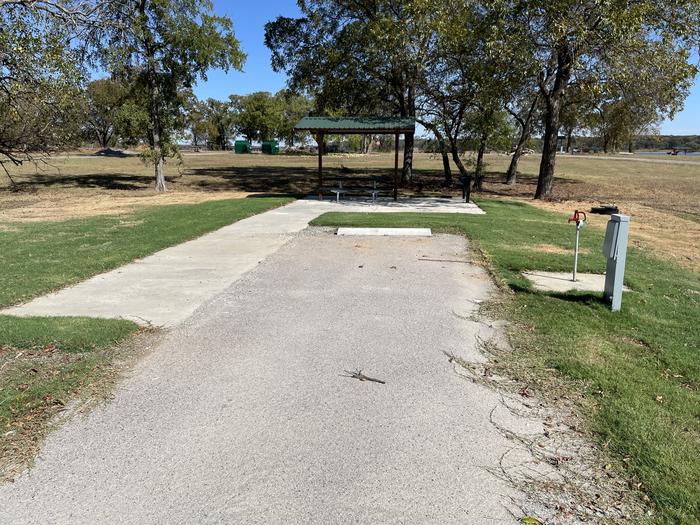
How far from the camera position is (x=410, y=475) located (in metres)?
3.05

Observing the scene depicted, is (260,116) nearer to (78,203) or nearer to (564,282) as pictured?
(78,203)

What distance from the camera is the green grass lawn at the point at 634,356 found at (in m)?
3.14

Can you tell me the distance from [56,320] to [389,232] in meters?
7.28

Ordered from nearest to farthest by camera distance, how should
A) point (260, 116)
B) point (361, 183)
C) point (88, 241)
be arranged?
point (88, 241)
point (361, 183)
point (260, 116)

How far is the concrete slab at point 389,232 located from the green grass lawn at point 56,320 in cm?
309

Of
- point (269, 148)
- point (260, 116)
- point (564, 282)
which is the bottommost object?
point (564, 282)

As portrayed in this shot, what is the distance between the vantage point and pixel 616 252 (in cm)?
612

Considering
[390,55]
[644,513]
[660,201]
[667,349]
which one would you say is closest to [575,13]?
[390,55]

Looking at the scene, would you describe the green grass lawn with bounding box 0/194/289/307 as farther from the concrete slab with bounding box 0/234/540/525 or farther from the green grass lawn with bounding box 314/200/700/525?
the green grass lawn with bounding box 314/200/700/525

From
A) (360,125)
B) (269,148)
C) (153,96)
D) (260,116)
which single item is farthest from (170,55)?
(260,116)

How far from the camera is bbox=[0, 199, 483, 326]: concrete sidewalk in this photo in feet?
19.9

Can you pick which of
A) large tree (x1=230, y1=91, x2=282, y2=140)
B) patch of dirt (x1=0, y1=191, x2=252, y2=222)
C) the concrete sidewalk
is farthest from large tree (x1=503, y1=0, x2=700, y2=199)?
large tree (x1=230, y1=91, x2=282, y2=140)

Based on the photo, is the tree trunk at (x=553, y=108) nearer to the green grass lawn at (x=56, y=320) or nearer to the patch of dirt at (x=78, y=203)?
the green grass lawn at (x=56, y=320)

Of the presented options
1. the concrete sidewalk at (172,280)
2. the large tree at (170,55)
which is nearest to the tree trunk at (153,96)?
the large tree at (170,55)
